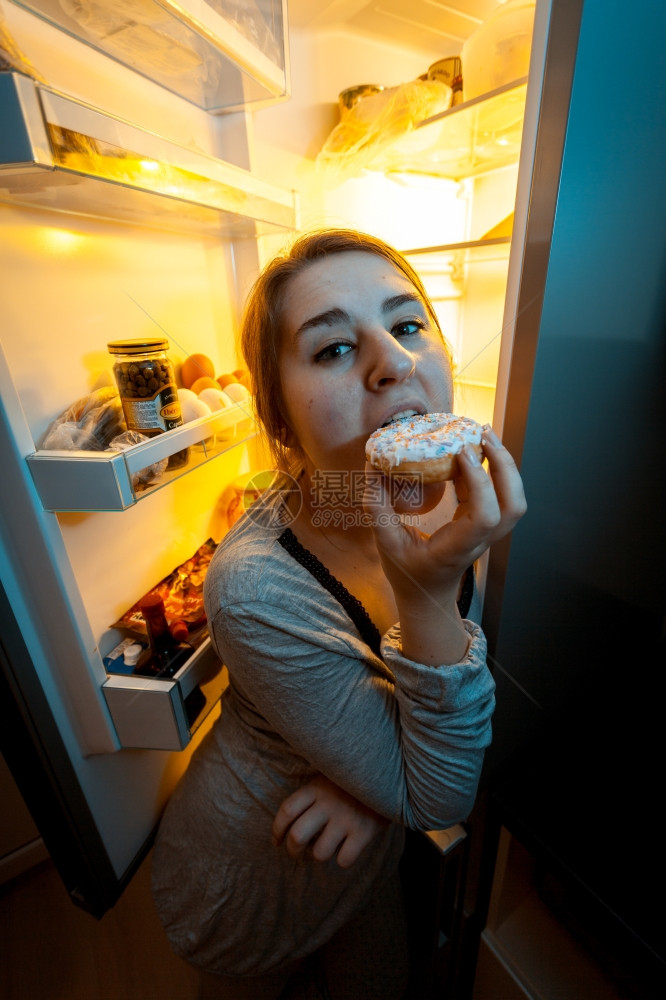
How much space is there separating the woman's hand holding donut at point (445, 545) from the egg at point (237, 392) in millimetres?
515

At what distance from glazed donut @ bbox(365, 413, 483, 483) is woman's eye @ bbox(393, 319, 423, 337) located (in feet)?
0.55

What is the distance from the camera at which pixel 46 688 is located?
2.50 ft

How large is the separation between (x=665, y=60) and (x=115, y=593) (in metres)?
1.20

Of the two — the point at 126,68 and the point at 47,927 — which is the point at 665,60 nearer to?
the point at 126,68

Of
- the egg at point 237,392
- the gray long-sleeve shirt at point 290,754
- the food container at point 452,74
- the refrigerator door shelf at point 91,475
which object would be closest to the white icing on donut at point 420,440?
the gray long-sleeve shirt at point 290,754

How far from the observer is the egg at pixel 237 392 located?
3.13 feet

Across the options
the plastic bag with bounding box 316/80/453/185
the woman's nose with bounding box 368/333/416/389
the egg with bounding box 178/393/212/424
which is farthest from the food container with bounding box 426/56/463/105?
the egg with bounding box 178/393/212/424

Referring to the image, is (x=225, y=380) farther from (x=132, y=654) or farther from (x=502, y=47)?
(x=502, y=47)

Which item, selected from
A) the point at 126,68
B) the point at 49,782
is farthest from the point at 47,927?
the point at 126,68

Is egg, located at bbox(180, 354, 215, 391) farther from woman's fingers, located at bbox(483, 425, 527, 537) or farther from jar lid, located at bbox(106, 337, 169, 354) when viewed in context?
woman's fingers, located at bbox(483, 425, 527, 537)

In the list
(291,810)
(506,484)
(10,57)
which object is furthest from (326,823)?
(10,57)

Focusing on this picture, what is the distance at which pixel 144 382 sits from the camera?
692 millimetres

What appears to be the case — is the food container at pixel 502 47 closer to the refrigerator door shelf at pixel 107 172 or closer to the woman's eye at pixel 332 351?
the refrigerator door shelf at pixel 107 172

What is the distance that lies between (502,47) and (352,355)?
678 mm
